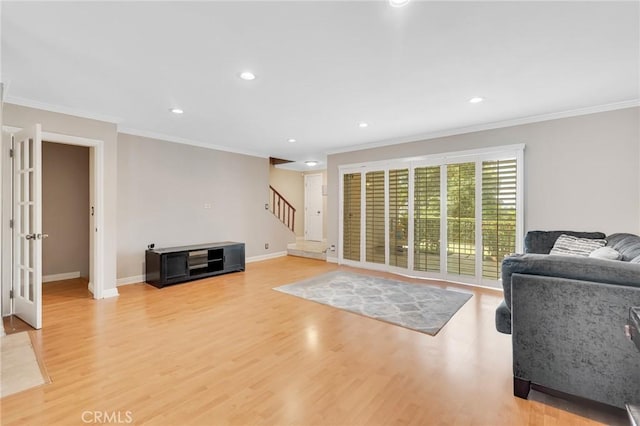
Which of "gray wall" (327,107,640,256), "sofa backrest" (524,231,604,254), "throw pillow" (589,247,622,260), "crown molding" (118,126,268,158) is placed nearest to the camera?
"throw pillow" (589,247,622,260)

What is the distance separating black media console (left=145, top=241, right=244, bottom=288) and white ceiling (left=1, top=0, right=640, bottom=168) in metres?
2.21

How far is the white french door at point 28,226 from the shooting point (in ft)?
10.4

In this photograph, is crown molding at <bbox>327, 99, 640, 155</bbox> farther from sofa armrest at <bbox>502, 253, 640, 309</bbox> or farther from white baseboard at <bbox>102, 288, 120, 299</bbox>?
white baseboard at <bbox>102, 288, 120, 299</bbox>

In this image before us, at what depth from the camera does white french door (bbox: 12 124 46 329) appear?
3158 millimetres

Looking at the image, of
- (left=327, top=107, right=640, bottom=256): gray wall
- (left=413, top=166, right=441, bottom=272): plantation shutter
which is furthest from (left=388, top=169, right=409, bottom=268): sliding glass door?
(left=327, top=107, right=640, bottom=256): gray wall

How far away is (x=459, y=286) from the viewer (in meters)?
4.80

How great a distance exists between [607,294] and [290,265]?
538 centimetres

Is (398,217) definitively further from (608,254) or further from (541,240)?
(608,254)

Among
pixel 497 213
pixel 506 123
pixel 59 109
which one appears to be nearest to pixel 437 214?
pixel 497 213

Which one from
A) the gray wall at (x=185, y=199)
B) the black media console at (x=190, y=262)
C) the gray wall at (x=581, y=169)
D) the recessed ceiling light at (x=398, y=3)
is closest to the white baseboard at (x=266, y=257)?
the gray wall at (x=185, y=199)

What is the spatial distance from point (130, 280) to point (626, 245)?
651cm

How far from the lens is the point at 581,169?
4.01m

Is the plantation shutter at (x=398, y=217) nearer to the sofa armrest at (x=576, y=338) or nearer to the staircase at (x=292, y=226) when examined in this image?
the staircase at (x=292, y=226)

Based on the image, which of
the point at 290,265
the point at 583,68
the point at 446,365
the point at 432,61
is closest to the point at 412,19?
the point at 432,61
